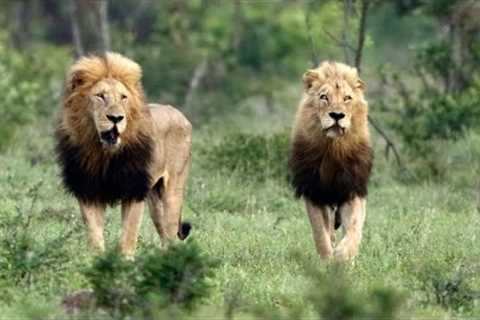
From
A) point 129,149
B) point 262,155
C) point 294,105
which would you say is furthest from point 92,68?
point 294,105

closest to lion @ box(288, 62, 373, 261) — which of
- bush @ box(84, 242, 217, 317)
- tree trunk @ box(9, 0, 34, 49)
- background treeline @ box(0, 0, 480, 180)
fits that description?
bush @ box(84, 242, 217, 317)

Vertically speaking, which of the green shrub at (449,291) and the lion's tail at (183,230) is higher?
the green shrub at (449,291)

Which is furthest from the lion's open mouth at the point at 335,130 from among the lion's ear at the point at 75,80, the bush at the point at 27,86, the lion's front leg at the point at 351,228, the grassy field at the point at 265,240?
the bush at the point at 27,86

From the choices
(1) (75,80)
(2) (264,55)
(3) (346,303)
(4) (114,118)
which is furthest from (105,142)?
(2) (264,55)

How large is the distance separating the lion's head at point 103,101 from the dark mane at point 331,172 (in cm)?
104

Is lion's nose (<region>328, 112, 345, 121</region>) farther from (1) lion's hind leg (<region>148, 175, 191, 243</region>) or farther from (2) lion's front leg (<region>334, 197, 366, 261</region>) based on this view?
(1) lion's hind leg (<region>148, 175, 191, 243</region>)

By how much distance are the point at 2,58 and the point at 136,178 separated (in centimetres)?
916

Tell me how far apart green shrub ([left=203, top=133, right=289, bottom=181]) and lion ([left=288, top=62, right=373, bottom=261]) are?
363 cm

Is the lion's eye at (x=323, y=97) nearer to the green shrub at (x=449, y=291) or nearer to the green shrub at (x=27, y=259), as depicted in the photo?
the green shrub at (x=449, y=291)

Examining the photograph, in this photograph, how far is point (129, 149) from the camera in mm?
8273

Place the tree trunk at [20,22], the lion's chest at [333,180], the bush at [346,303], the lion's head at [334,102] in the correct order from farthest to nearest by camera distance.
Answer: the tree trunk at [20,22] → the lion's chest at [333,180] → the lion's head at [334,102] → the bush at [346,303]

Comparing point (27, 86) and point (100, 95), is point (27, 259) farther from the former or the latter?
point (27, 86)

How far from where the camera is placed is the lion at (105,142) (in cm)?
811

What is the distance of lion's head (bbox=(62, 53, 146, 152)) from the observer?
8.07 metres
